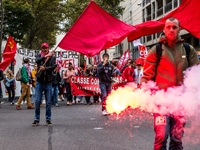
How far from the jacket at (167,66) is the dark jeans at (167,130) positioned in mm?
382

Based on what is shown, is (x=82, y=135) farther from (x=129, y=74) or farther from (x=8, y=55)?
(x=8, y=55)

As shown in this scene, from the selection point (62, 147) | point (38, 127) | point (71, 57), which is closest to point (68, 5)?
point (71, 57)

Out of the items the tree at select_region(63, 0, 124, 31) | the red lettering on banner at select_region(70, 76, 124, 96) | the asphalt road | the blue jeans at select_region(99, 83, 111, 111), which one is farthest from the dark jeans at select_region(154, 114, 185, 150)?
the tree at select_region(63, 0, 124, 31)

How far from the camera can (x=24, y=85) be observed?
1459 centimetres

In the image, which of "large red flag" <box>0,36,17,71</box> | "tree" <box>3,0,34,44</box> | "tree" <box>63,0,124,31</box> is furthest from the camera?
"tree" <box>63,0,124,31</box>

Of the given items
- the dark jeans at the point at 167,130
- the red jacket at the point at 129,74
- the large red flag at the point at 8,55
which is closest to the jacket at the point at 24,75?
the large red flag at the point at 8,55

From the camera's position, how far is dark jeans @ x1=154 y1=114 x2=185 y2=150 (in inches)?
184

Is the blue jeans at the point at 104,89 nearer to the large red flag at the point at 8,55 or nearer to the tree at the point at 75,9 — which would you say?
the large red flag at the point at 8,55

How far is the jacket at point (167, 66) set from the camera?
472 centimetres

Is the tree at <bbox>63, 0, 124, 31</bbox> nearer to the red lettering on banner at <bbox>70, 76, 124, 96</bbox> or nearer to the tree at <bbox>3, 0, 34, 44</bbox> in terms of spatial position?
the tree at <bbox>3, 0, 34, 44</bbox>

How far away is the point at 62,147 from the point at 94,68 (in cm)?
1246

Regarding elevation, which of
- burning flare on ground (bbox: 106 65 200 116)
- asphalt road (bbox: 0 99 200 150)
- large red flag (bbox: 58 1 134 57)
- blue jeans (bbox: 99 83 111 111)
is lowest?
asphalt road (bbox: 0 99 200 150)

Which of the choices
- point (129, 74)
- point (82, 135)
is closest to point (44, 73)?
point (82, 135)

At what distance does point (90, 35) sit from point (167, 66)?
356cm
